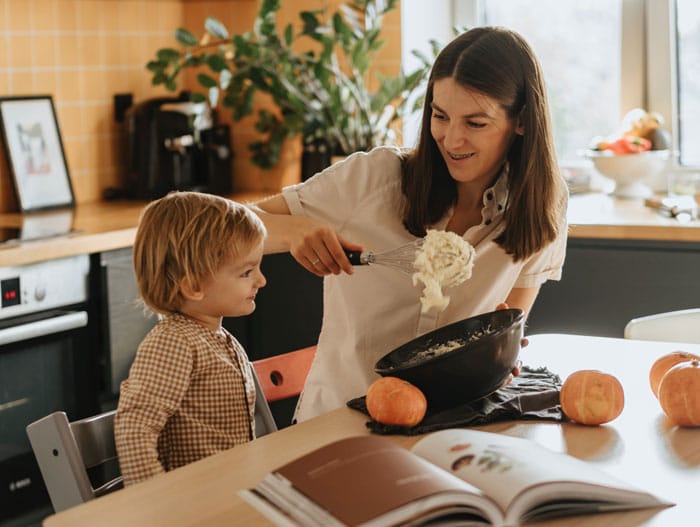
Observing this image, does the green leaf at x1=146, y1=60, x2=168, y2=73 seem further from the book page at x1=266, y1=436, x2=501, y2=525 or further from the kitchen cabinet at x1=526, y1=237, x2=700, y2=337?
the book page at x1=266, y1=436, x2=501, y2=525

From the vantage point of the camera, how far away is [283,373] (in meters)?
1.91

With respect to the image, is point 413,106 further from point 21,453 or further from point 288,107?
point 21,453

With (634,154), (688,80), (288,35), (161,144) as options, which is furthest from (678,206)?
(161,144)

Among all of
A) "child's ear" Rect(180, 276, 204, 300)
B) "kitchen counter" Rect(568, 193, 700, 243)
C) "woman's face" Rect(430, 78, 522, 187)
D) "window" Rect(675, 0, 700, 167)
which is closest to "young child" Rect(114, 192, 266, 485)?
"child's ear" Rect(180, 276, 204, 300)

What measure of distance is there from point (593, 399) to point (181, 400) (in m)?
0.61

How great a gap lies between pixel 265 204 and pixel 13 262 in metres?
0.89

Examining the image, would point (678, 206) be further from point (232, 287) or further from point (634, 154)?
point (232, 287)

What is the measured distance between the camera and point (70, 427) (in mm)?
1480

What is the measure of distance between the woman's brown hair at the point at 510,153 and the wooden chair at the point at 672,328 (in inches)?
13.1

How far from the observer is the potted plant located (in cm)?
324

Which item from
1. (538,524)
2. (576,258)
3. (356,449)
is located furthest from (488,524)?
(576,258)

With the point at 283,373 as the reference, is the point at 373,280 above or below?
above

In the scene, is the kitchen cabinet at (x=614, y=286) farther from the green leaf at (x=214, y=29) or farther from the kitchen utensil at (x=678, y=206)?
the green leaf at (x=214, y=29)

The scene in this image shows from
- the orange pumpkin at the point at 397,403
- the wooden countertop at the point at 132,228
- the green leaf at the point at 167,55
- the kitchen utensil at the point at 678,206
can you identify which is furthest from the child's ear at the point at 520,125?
the green leaf at the point at 167,55
